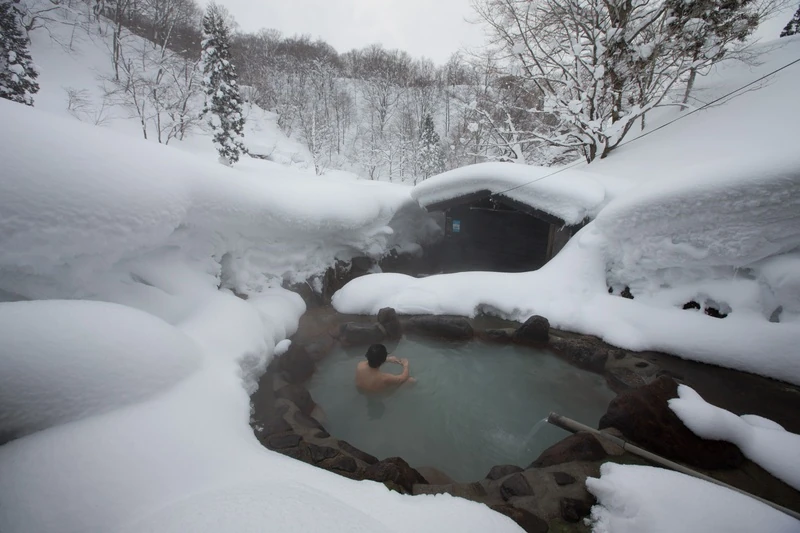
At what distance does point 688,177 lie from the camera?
15.0ft

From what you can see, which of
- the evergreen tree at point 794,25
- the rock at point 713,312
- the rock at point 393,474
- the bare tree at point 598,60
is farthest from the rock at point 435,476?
the evergreen tree at point 794,25

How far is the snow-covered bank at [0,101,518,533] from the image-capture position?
1.48 metres

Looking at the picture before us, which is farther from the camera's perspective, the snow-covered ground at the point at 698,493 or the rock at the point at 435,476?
the rock at the point at 435,476

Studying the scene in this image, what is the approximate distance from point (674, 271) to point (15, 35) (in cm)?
2126

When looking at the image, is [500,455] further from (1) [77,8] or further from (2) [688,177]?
(1) [77,8]

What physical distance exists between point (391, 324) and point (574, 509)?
3785 mm


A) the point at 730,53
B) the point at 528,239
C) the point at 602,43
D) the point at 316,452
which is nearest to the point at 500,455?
the point at 316,452

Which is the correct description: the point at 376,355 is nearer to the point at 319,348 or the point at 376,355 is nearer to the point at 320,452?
the point at 319,348

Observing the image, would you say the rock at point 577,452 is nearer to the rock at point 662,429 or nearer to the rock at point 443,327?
the rock at point 662,429

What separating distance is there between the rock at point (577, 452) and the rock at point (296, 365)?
3.34 m

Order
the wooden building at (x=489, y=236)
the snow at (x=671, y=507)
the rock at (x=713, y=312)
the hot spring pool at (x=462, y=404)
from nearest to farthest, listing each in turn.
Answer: the snow at (x=671, y=507), the hot spring pool at (x=462, y=404), the rock at (x=713, y=312), the wooden building at (x=489, y=236)

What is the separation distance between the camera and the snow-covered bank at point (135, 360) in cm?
148

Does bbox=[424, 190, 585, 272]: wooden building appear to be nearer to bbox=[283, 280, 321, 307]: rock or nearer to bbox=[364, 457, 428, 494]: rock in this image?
bbox=[283, 280, 321, 307]: rock

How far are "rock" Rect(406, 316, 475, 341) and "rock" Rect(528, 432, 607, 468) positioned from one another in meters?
2.60
